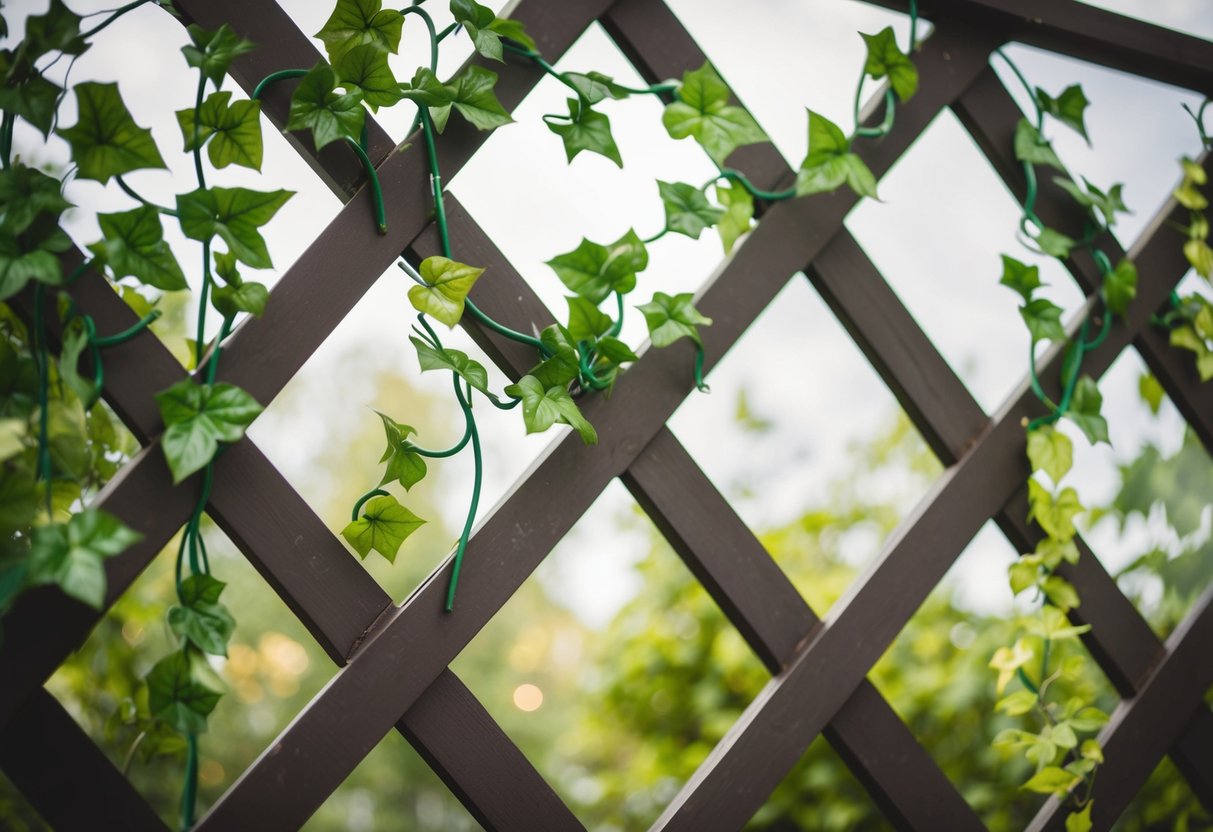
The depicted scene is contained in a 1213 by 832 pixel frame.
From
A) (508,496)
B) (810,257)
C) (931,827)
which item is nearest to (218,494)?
(508,496)

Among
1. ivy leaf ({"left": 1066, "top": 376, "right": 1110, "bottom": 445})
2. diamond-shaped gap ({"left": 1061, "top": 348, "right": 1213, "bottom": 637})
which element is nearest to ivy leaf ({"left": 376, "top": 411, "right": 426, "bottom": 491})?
ivy leaf ({"left": 1066, "top": 376, "right": 1110, "bottom": 445})

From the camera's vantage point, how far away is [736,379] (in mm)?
2018

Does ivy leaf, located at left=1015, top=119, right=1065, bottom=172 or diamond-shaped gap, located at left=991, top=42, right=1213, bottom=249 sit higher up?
diamond-shaped gap, located at left=991, top=42, right=1213, bottom=249

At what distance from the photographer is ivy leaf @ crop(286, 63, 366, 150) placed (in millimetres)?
654

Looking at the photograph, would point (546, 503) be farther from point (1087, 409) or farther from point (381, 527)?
point (1087, 409)

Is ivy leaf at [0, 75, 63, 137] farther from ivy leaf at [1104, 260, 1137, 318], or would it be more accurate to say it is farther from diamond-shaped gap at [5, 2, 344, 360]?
ivy leaf at [1104, 260, 1137, 318]

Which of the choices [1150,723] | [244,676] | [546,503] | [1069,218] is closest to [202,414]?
[546,503]

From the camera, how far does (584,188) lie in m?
1.26

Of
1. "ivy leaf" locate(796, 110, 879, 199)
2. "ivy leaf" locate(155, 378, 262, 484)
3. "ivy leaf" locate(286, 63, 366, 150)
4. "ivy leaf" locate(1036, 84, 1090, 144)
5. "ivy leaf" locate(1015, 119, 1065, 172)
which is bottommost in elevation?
"ivy leaf" locate(155, 378, 262, 484)

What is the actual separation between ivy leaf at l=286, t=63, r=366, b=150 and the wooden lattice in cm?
5

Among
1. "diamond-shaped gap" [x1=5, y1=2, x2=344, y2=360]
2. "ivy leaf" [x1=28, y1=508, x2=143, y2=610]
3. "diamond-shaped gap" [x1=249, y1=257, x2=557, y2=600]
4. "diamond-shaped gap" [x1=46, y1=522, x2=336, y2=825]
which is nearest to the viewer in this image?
"ivy leaf" [x1=28, y1=508, x2=143, y2=610]

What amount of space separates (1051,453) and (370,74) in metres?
0.81

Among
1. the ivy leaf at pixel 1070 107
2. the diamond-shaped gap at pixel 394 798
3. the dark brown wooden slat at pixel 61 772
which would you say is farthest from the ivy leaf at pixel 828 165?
the diamond-shaped gap at pixel 394 798

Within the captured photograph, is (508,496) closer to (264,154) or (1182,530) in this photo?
(264,154)
